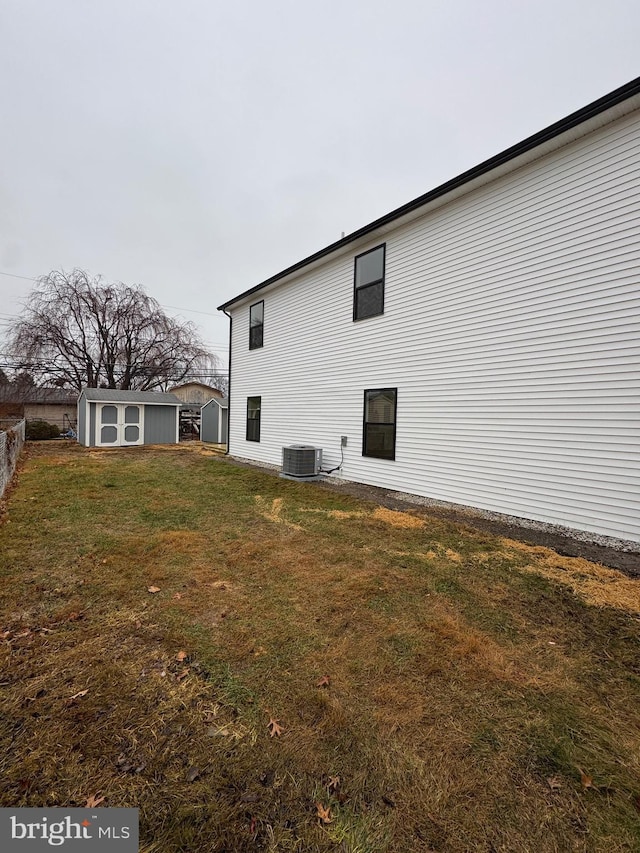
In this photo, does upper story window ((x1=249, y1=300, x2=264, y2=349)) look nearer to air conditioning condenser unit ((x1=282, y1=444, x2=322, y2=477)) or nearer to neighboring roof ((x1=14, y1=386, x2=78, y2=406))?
air conditioning condenser unit ((x1=282, y1=444, x2=322, y2=477))

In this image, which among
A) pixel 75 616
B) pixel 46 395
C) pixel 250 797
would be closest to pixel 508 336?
pixel 250 797

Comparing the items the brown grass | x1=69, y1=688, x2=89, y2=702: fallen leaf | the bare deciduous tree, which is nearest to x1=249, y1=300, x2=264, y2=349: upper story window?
the brown grass

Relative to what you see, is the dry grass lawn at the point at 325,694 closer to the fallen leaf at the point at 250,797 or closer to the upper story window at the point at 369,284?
the fallen leaf at the point at 250,797

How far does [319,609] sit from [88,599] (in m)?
1.85

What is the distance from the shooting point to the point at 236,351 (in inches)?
488

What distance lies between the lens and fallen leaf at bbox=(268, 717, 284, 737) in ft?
5.48

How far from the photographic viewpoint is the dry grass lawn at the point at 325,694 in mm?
1324

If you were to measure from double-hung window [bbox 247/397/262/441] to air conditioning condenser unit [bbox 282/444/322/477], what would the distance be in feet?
10.3

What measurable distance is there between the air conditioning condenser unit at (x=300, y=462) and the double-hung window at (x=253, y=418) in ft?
10.3

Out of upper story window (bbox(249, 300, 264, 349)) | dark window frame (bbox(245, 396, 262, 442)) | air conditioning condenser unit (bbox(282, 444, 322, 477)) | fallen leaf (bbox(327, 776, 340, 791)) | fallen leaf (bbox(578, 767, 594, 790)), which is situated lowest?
fallen leaf (bbox(327, 776, 340, 791))

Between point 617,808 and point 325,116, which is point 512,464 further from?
point 325,116

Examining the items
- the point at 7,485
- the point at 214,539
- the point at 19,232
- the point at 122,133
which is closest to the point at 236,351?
the point at 7,485

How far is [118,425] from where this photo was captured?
52.8 feet

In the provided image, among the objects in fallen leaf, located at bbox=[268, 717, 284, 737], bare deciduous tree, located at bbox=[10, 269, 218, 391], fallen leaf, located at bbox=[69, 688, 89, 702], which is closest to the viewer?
fallen leaf, located at bbox=[268, 717, 284, 737]
